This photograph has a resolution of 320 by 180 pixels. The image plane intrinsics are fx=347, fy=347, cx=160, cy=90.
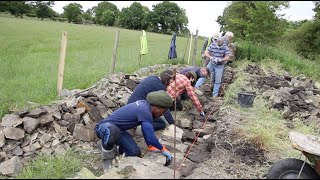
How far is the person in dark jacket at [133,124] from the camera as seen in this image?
466 cm

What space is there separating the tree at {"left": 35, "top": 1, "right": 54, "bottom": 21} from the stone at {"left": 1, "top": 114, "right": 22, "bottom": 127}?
6985cm

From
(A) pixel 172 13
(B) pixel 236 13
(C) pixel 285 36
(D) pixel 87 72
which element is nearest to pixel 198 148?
(D) pixel 87 72

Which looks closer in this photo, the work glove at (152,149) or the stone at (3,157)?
the work glove at (152,149)

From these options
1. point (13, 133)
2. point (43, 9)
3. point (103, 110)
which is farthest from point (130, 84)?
point (43, 9)

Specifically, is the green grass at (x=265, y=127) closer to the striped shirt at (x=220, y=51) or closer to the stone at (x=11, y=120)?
the striped shirt at (x=220, y=51)

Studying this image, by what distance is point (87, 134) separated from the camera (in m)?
6.07

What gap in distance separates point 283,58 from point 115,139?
1286cm

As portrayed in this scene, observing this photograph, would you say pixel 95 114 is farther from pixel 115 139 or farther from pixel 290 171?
pixel 290 171

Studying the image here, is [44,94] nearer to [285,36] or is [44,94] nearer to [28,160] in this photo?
[28,160]

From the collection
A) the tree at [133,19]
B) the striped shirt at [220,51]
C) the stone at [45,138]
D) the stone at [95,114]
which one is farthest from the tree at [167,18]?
the stone at [45,138]

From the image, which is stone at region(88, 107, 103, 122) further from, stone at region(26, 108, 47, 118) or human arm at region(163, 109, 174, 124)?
human arm at region(163, 109, 174, 124)

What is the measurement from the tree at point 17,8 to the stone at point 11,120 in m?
59.1

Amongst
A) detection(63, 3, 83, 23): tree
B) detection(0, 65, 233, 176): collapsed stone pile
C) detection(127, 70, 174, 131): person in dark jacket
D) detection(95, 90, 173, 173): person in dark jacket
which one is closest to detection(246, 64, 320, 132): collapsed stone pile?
detection(0, 65, 233, 176): collapsed stone pile

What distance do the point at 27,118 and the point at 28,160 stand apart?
0.89 metres
